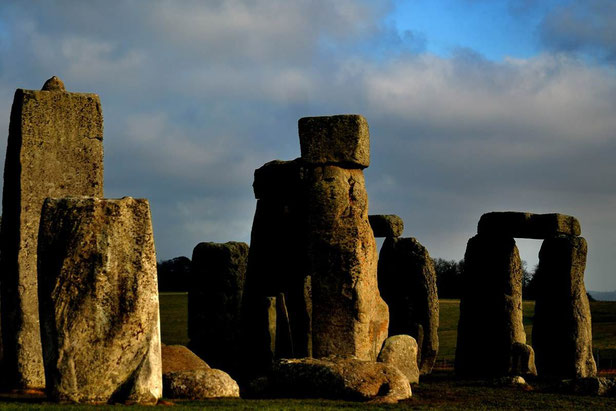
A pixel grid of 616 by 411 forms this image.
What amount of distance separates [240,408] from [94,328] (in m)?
2.45

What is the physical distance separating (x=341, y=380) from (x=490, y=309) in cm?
1090

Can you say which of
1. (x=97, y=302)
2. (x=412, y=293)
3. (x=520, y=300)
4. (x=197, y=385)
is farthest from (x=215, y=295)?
(x=97, y=302)

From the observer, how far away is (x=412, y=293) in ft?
Result: 88.4

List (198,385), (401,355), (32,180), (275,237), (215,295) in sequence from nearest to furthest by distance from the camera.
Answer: (198,385) < (32,180) < (401,355) < (275,237) < (215,295)

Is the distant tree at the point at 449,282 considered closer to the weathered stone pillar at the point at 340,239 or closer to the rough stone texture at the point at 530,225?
the rough stone texture at the point at 530,225

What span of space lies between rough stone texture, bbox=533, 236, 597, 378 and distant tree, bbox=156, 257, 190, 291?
109ft

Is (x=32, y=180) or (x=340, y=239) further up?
(x=32, y=180)

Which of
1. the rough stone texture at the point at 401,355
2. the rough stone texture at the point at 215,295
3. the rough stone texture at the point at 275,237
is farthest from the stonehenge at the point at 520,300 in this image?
the rough stone texture at the point at 215,295

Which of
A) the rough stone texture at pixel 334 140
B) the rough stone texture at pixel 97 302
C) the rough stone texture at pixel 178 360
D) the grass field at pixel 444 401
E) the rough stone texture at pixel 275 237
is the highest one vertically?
the rough stone texture at pixel 334 140

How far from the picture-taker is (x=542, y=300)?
2653 cm

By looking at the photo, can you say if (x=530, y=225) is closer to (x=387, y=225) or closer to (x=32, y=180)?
(x=387, y=225)

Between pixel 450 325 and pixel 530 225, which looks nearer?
pixel 530 225

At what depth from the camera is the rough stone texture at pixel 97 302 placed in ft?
41.4

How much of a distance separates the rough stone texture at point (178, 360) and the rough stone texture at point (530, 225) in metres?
11.1
